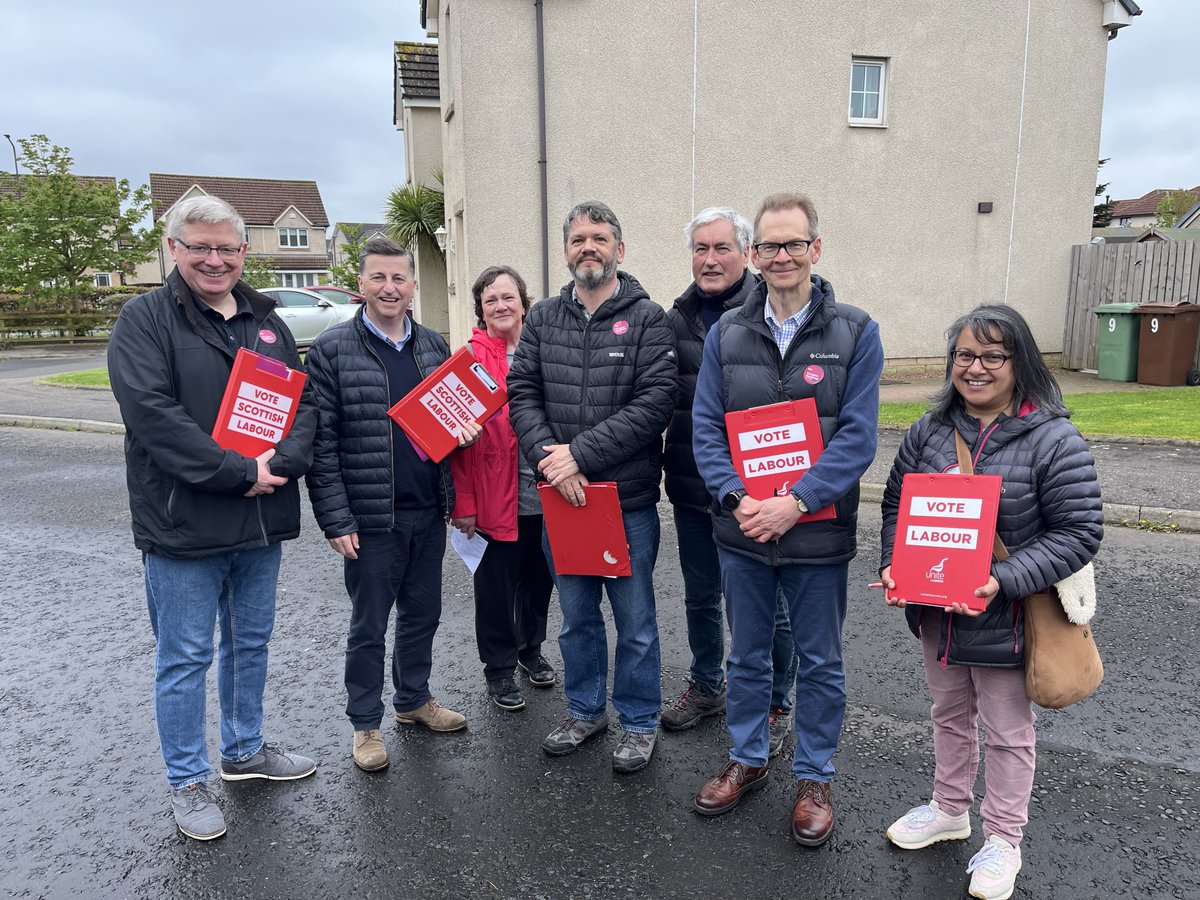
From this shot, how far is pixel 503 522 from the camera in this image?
388 cm

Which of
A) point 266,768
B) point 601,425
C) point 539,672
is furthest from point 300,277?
point 601,425

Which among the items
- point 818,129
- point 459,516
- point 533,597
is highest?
point 818,129

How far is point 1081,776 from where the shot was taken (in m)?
3.25

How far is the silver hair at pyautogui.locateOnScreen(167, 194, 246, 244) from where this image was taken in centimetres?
300

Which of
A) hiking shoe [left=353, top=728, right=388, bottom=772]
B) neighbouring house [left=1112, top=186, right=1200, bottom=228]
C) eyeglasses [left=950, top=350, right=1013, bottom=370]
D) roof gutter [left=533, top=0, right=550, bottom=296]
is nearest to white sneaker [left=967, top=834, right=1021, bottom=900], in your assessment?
eyeglasses [left=950, top=350, right=1013, bottom=370]

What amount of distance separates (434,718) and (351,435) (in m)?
1.34

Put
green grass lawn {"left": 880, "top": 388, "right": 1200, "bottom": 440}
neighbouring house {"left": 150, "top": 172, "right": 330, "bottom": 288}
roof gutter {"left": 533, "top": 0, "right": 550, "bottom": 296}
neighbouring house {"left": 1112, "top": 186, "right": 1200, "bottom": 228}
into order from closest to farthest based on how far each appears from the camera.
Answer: green grass lawn {"left": 880, "top": 388, "right": 1200, "bottom": 440} < roof gutter {"left": 533, "top": 0, "right": 550, "bottom": 296} < neighbouring house {"left": 150, "top": 172, "right": 330, "bottom": 288} < neighbouring house {"left": 1112, "top": 186, "right": 1200, "bottom": 228}

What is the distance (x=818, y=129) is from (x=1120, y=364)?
6.27 m

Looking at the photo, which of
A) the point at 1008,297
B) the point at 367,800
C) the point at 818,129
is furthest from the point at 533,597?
the point at 1008,297

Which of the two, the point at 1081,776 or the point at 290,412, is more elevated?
the point at 290,412

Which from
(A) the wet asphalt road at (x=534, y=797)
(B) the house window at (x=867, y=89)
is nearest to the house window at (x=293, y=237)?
(B) the house window at (x=867, y=89)

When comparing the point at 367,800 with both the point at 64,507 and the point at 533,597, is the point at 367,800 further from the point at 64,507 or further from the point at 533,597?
the point at 64,507

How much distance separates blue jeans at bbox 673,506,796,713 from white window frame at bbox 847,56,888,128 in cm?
1248

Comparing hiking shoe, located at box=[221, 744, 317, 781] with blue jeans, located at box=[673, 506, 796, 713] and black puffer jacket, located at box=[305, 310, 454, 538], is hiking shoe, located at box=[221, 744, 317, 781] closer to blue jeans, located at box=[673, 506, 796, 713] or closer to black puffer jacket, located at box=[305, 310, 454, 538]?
black puffer jacket, located at box=[305, 310, 454, 538]
